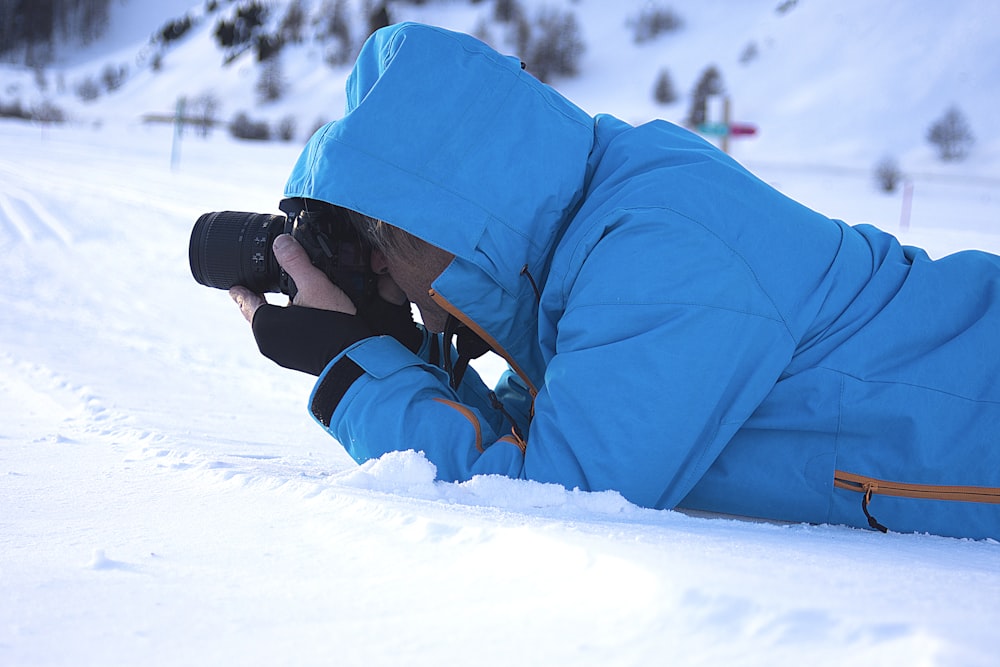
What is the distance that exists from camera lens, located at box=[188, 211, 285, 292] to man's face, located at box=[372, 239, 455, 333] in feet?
0.63

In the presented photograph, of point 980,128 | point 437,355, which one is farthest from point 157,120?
point 437,355

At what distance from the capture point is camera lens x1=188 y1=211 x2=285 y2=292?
1.61 metres

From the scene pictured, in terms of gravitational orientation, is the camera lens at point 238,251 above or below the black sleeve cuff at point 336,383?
above

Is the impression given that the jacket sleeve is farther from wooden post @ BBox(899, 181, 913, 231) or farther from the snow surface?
wooden post @ BBox(899, 181, 913, 231)

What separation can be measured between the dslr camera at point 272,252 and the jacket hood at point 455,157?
0.13 metres

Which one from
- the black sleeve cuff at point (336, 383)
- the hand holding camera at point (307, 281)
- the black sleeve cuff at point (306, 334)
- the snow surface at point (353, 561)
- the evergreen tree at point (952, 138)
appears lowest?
the snow surface at point (353, 561)

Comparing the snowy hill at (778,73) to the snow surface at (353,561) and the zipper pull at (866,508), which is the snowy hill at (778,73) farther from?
the snow surface at (353,561)

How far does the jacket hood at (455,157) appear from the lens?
1319 mm

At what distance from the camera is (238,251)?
161 cm

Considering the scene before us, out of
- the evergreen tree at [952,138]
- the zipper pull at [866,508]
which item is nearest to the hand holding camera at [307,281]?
the zipper pull at [866,508]

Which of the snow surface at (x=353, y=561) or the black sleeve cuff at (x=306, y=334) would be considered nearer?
the snow surface at (x=353, y=561)

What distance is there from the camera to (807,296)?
4.25ft

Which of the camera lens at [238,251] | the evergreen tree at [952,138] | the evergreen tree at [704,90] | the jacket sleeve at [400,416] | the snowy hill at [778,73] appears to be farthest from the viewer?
the evergreen tree at [704,90]

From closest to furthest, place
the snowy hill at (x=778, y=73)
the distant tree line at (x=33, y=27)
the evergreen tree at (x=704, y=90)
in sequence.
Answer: the snowy hill at (x=778, y=73), the evergreen tree at (x=704, y=90), the distant tree line at (x=33, y=27)
